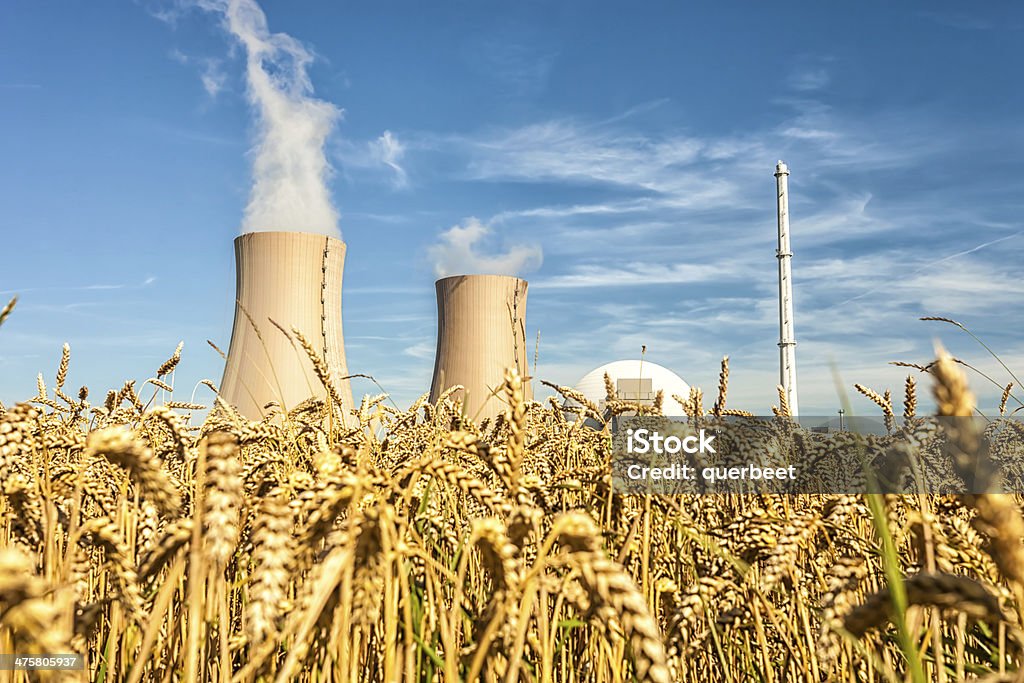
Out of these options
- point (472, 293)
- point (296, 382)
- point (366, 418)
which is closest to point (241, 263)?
point (296, 382)

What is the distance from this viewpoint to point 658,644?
35 cm

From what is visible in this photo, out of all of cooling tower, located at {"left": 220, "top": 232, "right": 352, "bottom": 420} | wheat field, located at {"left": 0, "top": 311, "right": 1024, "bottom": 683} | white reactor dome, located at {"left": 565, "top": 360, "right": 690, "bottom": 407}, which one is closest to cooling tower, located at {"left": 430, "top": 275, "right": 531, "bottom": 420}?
cooling tower, located at {"left": 220, "top": 232, "right": 352, "bottom": 420}

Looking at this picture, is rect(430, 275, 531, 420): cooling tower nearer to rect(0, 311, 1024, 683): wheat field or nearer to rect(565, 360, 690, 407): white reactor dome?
rect(0, 311, 1024, 683): wheat field

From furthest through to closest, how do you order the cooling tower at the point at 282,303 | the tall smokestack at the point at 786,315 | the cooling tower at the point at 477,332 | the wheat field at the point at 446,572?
1. the tall smokestack at the point at 786,315
2. the cooling tower at the point at 477,332
3. the cooling tower at the point at 282,303
4. the wheat field at the point at 446,572

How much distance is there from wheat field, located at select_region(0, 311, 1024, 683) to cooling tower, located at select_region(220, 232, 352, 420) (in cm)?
552

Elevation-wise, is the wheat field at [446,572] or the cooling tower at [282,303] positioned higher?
the cooling tower at [282,303]

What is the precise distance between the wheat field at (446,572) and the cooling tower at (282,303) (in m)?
5.52

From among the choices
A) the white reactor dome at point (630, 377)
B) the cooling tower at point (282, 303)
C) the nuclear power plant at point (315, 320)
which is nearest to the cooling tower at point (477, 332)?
the nuclear power plant at point (315, 320)

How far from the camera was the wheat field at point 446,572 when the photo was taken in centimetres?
38

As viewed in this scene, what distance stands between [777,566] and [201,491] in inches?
17.9

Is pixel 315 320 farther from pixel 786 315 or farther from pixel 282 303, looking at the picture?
pixel 786 315

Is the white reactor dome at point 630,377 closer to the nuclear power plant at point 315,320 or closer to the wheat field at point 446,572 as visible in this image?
the nuclear power plant at point 315,320

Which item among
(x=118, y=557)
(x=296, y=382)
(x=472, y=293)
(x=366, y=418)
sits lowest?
(x=118, y=557)

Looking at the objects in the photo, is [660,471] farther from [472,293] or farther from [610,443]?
[472,293]
